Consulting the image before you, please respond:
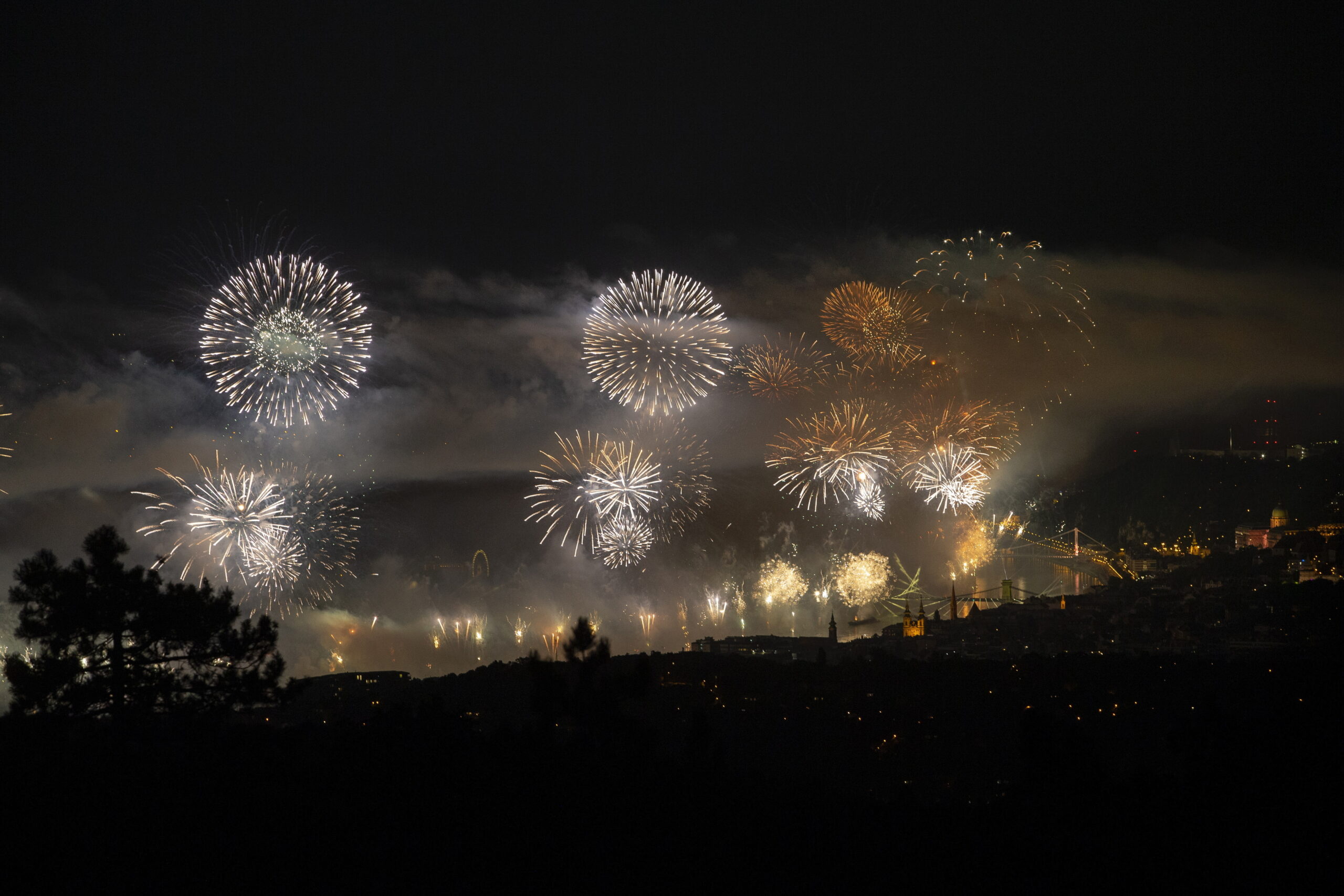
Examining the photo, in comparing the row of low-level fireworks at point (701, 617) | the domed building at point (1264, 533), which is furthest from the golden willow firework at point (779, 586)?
the domed building at point (1264, 533)

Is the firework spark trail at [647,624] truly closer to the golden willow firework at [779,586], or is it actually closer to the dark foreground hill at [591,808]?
the golden willow firework at [779,586]

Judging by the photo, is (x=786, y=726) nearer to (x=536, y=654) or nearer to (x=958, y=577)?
(x=536, y=654)

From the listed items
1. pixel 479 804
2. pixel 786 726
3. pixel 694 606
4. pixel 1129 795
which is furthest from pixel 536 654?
pixel 694 606

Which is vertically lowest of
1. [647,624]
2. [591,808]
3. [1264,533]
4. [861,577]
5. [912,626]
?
[912,626]

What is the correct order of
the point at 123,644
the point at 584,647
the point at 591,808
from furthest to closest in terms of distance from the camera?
the point at 584,647
the point at 123,644
the point at 591,808

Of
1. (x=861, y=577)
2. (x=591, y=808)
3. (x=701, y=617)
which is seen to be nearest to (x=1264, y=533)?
(x=861, y=577)

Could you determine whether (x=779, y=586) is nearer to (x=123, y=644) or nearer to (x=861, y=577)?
(x=861, y=577)
